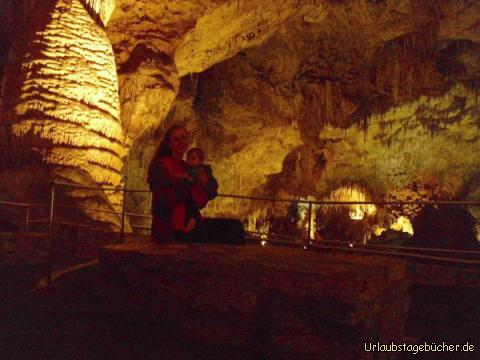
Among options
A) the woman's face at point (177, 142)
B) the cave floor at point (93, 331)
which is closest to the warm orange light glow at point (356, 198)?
the cave floor at point (93, 331)

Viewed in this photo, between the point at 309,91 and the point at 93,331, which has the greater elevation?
the point at 309,91

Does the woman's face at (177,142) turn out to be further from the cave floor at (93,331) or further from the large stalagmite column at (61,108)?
the large stalagmite column at (61,108)

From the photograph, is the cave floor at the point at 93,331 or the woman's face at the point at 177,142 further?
the woman's face at the point at 177,142

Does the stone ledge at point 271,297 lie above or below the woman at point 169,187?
below

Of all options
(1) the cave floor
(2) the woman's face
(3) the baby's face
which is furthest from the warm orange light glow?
(2) the woman's face

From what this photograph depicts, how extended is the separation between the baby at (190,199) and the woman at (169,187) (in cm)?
3

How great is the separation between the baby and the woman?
3cm

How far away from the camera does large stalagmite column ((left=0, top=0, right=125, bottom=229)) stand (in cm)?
773

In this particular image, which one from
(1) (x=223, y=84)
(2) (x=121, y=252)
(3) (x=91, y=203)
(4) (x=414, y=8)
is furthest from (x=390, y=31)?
(2) (x=121, y=252)

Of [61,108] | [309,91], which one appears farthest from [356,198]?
[61,108]

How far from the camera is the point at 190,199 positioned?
375 cm

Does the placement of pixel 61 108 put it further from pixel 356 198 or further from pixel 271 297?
pixel 356 198

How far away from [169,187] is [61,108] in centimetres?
539

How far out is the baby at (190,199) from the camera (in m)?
3.68
